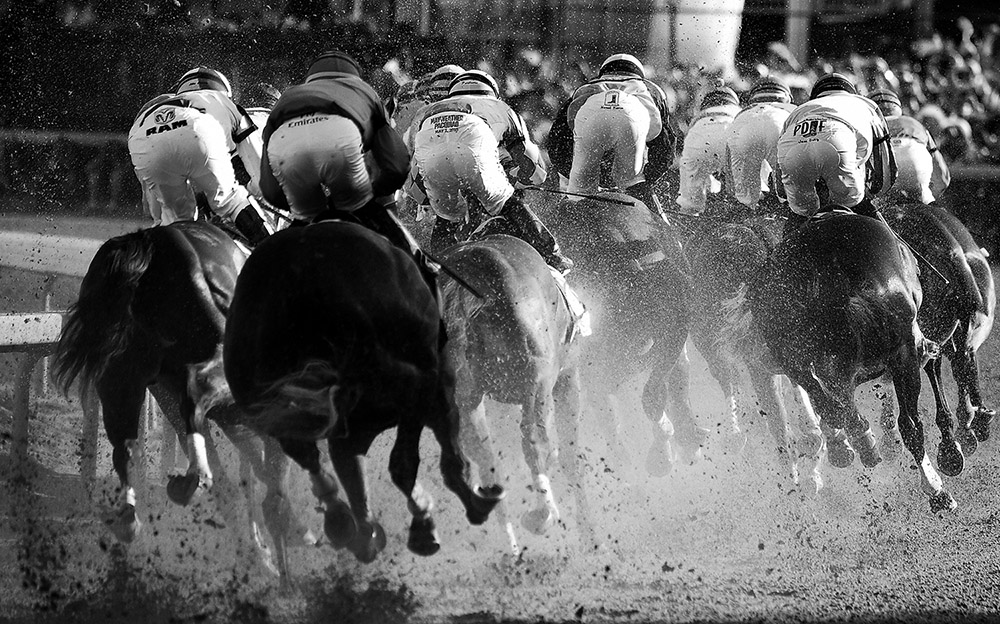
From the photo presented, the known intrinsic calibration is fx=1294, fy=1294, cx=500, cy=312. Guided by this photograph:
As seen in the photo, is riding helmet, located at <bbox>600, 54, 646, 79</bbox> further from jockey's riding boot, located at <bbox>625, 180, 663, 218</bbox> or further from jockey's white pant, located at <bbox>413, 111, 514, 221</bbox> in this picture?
jockey's white pant, located at <bbox>413, 111, 514, 221</bbox>

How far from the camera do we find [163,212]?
700 cm

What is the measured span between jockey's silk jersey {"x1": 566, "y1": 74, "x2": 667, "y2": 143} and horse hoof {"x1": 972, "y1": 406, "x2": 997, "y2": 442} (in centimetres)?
269

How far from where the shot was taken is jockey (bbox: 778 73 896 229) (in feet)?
23.8

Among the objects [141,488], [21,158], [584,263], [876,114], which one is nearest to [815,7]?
[876,114]

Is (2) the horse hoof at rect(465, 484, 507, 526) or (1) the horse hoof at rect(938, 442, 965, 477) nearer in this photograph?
(2) the horse hoof at rect(465, 484, 507, 526)

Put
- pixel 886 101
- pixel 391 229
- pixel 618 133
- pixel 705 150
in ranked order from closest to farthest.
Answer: pixel 391 229
pixel 618 133
pixel 705 150
pixel 886 101

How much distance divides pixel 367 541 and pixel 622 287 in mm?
2908

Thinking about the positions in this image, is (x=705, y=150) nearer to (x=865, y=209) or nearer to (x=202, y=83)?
(x=865, y=209)

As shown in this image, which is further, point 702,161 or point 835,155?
point 702,161

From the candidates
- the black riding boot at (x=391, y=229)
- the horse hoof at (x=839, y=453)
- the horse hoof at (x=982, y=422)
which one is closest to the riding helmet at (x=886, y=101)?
the horse hoof at (x=982, y=422)

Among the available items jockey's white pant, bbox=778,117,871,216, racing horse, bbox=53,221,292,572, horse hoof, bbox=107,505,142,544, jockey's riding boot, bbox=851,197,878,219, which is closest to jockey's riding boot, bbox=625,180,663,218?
jockey's white pant, bbox=778,117,871,216

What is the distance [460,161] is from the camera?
6797 millimetres

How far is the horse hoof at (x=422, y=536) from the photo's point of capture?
5.26 meters

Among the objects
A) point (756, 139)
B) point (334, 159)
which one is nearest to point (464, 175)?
point (334, 159)
